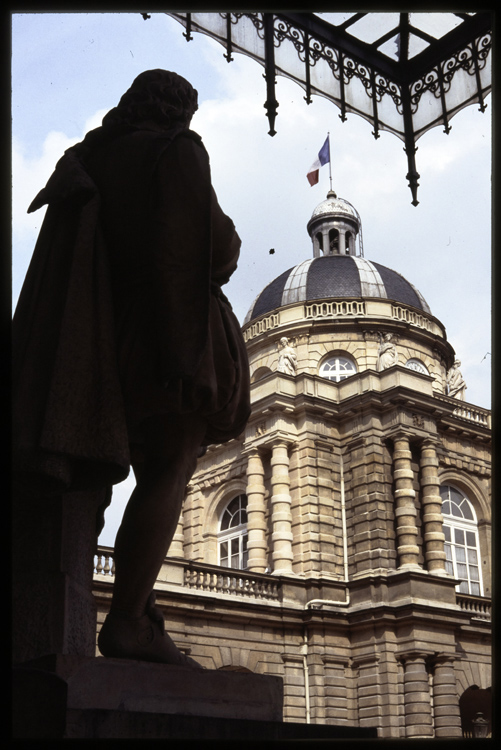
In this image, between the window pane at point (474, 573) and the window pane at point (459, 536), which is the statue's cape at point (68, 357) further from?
the window pane at point (474, 573)

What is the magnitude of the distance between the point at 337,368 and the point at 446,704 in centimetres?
1230

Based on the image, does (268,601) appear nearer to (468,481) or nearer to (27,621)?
(468,481)

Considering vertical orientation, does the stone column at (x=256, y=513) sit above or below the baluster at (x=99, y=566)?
above

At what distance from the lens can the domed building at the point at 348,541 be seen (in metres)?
23.2

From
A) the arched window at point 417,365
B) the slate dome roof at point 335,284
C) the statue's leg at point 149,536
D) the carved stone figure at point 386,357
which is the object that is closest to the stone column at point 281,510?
the carved stone figure at point 386,357

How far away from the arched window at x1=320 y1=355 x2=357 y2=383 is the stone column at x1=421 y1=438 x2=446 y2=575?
5.78 metres

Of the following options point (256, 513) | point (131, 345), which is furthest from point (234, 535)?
point (131, 345)

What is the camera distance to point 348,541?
2612 centimetres

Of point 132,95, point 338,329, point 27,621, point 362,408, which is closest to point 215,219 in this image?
point 132,95

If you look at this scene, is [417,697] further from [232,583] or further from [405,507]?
[232,583]

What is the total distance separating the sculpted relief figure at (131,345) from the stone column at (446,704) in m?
22.3

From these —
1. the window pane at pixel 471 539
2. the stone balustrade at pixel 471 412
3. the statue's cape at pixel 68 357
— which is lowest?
the statue's cape at pixel 68 357

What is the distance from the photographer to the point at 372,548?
25219mm

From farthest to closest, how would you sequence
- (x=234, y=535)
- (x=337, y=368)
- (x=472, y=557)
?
(x=337, y=368) < (x=234, y=535) < (x=472, y=557)
